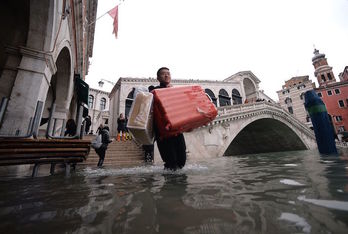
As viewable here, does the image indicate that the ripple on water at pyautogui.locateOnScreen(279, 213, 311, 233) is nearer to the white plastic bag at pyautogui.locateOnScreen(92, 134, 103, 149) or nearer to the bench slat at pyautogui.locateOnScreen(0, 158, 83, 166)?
the bench slat at pyautogui.locateOnScreen(0, 158, 83, 166)

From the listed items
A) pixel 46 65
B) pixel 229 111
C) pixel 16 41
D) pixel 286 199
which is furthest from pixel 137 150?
pixel 286 199

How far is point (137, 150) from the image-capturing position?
8.31 m

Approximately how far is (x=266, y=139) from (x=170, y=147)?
787 inches

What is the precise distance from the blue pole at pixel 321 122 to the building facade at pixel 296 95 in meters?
34.9

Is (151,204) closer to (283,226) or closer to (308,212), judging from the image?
(283,226)

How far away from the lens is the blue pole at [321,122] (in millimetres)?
4941

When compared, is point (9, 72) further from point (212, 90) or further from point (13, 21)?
point (212, 90)

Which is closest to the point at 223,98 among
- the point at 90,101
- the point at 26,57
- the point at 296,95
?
the point at 90,101

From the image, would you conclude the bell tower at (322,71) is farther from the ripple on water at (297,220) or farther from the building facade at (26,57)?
the building facade at (26,57)

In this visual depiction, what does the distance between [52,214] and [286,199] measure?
1522 mm

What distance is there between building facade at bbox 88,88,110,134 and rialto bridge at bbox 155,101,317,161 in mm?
20362

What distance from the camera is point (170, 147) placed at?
112 inches

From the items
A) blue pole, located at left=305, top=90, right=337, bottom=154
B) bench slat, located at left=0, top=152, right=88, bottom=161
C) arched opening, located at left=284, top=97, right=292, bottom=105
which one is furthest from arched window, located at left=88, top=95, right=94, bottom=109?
arched opening, located at left=284, top=97, right=292, bottom=105

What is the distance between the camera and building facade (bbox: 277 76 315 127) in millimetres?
33531
